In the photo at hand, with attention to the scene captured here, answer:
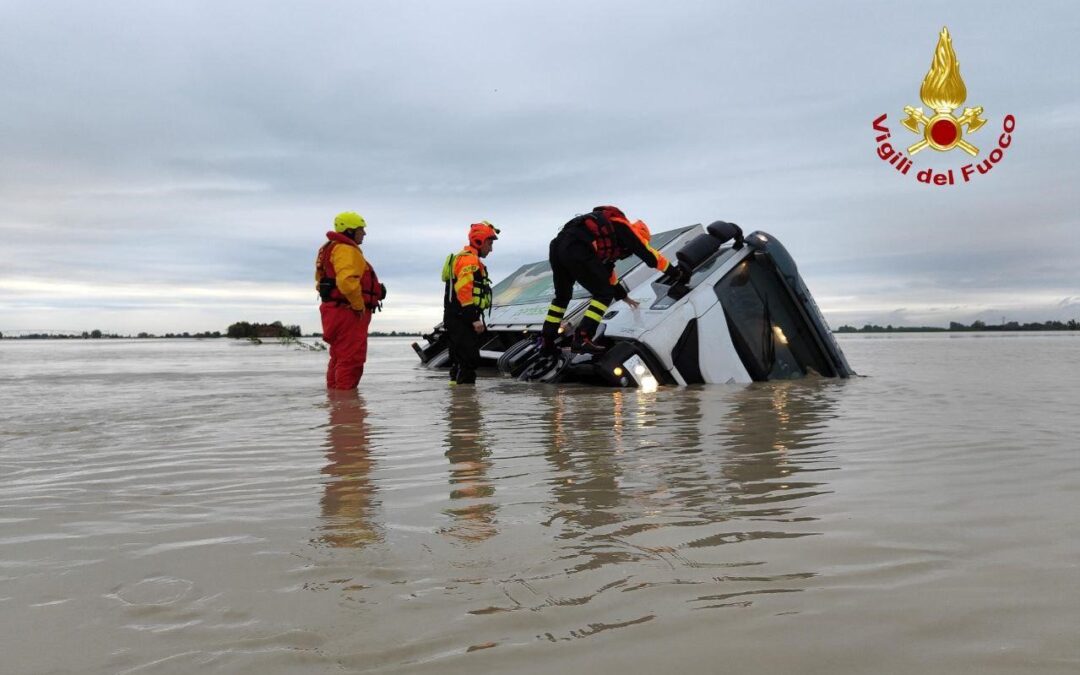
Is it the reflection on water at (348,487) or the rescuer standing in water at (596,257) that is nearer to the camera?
the reflection on water at (348,487)

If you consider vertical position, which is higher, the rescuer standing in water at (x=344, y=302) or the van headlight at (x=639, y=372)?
the rescuer standing in water at (x=344, y=302)

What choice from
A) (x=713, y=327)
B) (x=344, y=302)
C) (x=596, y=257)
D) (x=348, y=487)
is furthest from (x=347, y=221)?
(x=348, y=487)

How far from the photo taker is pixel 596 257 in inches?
284

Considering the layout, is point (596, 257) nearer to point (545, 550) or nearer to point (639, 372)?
point (639, 372)

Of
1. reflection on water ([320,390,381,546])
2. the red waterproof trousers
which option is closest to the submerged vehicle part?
the red waterproof trousers

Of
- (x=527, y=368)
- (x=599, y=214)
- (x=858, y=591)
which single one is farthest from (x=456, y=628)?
(x=527, y=368)

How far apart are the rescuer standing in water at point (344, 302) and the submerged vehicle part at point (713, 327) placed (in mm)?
1905

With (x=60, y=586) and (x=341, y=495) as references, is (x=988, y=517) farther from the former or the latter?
(x=60, y=586)

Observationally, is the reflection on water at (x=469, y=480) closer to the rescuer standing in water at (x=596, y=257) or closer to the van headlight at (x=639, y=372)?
the van headlight at (x=639, y=372)

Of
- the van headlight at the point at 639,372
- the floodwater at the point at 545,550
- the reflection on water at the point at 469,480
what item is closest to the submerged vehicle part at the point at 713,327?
the van headlight at the point at 639,372

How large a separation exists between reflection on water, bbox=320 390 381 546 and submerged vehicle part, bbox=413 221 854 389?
3.13m

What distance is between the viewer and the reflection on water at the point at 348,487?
1.92 metres

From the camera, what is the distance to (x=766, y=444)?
3365 mm

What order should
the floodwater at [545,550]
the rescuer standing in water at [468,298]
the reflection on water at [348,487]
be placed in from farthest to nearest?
the rescuer standing in water at [468,298]
the reflection on water at [348,487]
the floodwater at [545,550]
